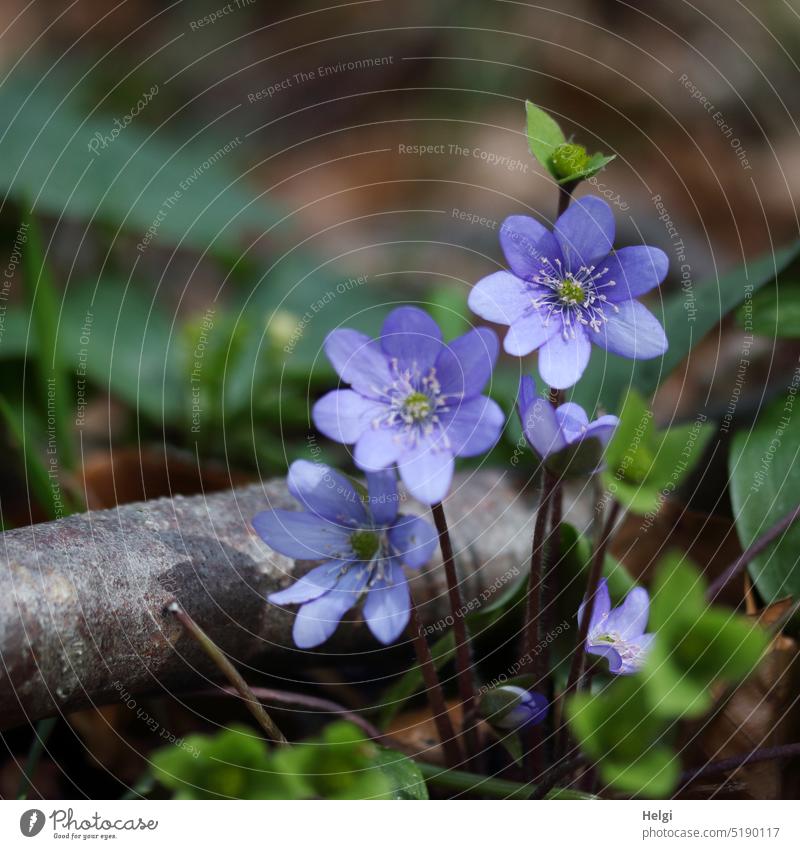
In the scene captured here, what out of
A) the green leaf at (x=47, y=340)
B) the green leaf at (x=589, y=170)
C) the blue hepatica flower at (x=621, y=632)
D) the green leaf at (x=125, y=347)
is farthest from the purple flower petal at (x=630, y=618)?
the green leaf at (x=125, y=347)

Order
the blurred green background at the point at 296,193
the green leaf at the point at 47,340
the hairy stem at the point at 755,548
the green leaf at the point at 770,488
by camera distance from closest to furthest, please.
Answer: the hairy stem at the point at 755,548
the green leaf at the point at 770,488
the green leaf at the point at 47,340
the blurred green background at the point at 296,193

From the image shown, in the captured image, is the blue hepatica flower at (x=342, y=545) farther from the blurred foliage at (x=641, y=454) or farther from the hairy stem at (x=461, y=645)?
the blurred foliage at (x=641, y=454)

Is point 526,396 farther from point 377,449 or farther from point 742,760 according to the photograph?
point 742,760

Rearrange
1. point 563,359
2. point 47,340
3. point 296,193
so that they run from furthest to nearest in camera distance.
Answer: point 296,193
point 47,340
point 563,359

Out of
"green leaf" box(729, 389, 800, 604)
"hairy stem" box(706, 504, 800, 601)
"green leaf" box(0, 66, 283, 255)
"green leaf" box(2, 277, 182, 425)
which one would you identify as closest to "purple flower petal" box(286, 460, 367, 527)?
"hairy stem" box(706, 504, 800, 601)

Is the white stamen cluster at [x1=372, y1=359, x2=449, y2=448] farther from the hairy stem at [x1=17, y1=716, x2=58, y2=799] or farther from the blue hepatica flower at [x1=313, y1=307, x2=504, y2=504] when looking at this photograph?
the hairy stem at [x1=17, y1=716, x2=58, y2=799]

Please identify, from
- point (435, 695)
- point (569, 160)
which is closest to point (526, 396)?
point (569, 160)
